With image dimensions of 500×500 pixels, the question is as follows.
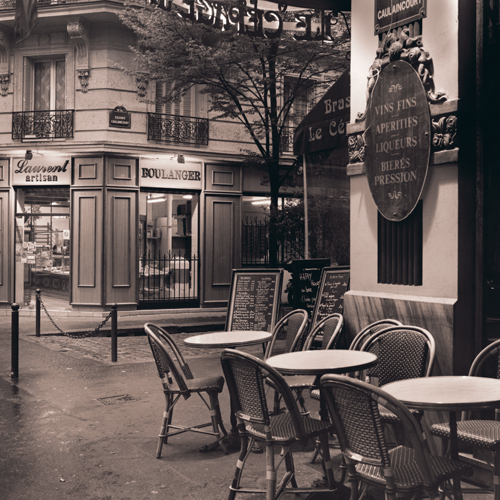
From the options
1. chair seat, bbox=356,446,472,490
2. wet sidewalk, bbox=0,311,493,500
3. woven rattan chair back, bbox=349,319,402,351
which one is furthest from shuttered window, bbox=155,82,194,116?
chair seat, bbox=356,446,472,490

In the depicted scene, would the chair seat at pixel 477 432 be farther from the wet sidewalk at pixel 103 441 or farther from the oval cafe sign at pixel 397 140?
the oval cafe sign at pixel 397 140

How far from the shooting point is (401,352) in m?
4.66

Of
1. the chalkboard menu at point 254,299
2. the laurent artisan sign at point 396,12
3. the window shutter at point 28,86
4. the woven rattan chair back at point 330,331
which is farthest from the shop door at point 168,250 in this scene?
the laurent artisan sign at point 396,12

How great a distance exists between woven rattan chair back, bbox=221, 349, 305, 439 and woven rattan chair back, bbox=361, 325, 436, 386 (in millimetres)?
1160

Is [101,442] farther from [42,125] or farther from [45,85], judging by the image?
[45,85]

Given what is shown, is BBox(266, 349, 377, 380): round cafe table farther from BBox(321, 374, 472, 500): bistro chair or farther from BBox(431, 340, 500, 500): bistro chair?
BBox(321, 374, 472, 500): bistro chair

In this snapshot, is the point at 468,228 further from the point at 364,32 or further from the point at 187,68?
the point at 187,68

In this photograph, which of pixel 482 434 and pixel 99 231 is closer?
pixel 482 434

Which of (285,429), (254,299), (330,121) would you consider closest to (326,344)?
(285,429)

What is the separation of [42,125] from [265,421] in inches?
576

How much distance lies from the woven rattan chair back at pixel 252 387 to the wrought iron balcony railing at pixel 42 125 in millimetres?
13787

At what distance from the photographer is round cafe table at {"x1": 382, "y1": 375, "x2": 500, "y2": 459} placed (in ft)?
10.5

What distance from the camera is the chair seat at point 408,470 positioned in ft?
10.1

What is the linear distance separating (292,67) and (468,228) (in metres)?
10.2
